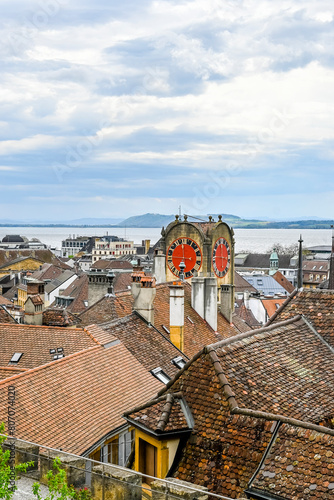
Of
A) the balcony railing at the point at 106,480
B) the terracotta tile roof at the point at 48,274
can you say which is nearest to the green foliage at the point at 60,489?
the balcony railing at the point at 106,480

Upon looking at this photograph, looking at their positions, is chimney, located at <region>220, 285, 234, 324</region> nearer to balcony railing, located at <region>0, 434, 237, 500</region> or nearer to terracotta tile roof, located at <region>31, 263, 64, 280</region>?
balcony railing, located at <region>0, 434, 237, 500</region>

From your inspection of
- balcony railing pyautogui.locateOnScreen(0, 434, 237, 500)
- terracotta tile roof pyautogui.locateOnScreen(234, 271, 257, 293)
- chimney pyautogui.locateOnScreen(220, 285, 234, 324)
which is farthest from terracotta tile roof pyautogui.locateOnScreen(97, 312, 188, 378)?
terracotta tile roof pyautogui.locateOnScreen(234, 271, 257, 293)

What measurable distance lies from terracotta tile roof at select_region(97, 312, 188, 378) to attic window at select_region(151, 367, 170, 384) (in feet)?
0.70

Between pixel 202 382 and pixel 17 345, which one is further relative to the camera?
pixel 17 345

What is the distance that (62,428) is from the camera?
59.2ft

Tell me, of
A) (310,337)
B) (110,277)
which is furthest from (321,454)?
(110,277)

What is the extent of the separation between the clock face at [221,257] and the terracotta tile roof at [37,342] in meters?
15.4

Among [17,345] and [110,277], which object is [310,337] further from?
[110,277]

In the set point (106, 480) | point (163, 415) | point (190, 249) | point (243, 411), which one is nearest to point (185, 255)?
point (190, 249)

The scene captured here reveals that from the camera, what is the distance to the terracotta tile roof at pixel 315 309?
58.7 ft

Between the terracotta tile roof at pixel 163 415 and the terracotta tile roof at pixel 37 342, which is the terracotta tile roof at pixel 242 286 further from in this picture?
the terracotta tile roof at pixel 163 415

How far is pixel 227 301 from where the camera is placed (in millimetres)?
42000

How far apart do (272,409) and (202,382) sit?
1643 mm

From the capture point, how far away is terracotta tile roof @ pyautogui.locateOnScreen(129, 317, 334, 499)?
42.5 ft
